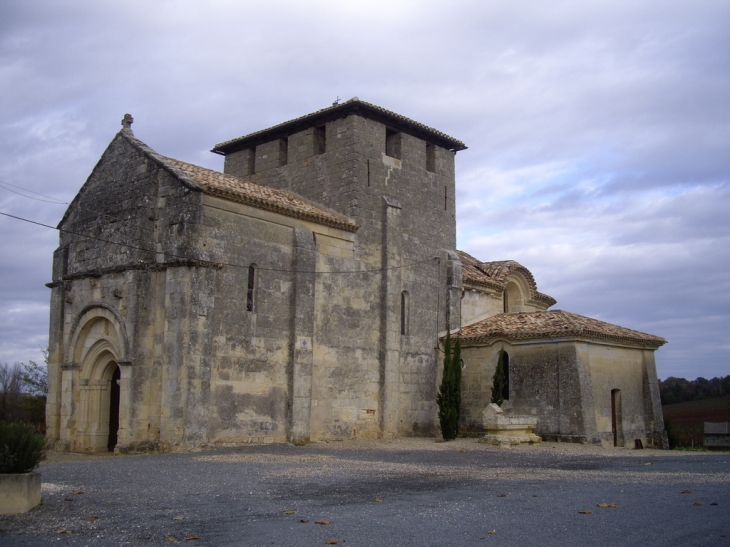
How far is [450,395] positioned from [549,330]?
3719 millimetres

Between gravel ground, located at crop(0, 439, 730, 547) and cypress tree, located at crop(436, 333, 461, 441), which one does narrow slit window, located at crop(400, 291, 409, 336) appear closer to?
cypress tree, located at crop(436, 333, 461, 441)

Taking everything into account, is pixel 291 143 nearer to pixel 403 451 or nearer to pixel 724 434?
pixel 403 451

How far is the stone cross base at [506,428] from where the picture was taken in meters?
21.1

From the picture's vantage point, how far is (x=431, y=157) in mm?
26031

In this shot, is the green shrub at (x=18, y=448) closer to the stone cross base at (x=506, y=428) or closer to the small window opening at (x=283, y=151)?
the stone cross base at (x=506, y=428)

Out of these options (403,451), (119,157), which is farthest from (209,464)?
(119,157)

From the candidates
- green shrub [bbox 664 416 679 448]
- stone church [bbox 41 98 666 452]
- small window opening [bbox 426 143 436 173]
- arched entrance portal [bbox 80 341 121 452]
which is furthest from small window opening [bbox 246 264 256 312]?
green shrub [bbox 664 416 679 448]

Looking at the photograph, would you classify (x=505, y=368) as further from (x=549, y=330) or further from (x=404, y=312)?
(x=404, y=312)

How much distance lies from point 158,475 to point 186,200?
765 cm

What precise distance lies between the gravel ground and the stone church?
10.00 ft

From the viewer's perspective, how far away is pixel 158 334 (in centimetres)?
1786

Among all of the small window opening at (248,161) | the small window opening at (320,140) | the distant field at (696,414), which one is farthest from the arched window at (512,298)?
the distant field at (696,414)

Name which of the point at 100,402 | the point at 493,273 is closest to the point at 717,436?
the point at 493,273

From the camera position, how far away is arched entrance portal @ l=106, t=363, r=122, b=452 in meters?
19.9
